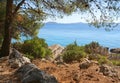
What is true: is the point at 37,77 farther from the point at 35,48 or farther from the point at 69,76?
the point at 35,48

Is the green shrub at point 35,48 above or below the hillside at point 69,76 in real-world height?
below

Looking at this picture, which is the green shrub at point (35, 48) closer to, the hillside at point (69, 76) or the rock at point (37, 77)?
the hillside at point (69, 76)

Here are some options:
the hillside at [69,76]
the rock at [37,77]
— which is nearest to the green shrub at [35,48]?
the hillside at [69,76]

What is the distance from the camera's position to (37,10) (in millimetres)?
19328

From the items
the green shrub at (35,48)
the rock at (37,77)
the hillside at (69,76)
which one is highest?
the rock at (37,77)

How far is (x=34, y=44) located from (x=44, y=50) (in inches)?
29.2

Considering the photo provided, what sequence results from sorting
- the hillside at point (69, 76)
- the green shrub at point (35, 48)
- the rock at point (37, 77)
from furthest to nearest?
1. the green shrub at point (35, 48)
2. the hillside at point (69, 76)
3. the rock at point (37, 77)

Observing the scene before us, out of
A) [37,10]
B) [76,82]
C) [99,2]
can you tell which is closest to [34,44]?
[37,10]

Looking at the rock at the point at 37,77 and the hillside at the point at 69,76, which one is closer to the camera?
the rock at the point at 37,77

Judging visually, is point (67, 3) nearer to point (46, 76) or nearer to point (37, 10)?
→ point (37, 10)

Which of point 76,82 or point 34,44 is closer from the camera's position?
point 76,82

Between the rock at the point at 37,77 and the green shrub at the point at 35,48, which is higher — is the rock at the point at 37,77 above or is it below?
above

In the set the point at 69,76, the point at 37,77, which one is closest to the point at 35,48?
the point at 69,76

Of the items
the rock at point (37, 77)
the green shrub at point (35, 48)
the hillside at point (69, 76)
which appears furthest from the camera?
the green shrub at point (35, 48)
